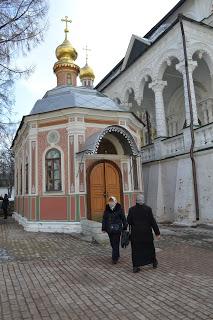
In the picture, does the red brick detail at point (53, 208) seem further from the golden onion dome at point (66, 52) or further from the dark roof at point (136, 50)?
the dark roof at point (136, 50)

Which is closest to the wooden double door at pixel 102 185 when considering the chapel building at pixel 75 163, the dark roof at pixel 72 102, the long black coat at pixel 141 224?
the chapel building at pixel 75 163

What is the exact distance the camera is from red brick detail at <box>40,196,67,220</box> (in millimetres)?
12516

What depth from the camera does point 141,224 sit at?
22.2ft

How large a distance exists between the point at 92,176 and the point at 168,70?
8.69 metres

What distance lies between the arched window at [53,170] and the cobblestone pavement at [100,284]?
3695 mm

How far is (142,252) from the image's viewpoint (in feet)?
21.8

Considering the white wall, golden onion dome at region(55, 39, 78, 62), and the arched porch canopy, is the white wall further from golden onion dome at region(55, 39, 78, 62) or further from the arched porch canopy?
golden onion dome at region(55, 39, 78, 62)

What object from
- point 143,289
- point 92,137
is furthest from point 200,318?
point 92,137

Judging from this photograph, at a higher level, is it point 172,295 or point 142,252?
point 142,252

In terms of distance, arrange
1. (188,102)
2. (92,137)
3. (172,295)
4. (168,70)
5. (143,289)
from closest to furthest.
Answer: (172,295) → (143,289) → (92,137) → (188,102) → (168,70)

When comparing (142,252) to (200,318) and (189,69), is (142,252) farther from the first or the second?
(189,69)

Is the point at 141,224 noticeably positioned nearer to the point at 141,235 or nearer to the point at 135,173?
the point at 141,235

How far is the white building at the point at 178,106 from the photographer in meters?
13.1

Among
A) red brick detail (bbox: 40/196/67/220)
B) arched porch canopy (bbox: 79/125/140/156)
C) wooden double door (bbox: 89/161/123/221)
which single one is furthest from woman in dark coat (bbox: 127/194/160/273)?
red brick detail (bbox: 40/196/67/220)
